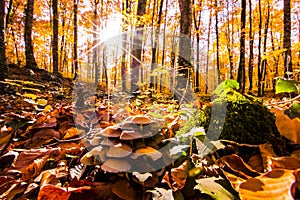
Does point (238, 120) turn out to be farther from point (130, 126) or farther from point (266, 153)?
point (130, 126)

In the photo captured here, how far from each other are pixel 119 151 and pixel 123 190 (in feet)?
0.42

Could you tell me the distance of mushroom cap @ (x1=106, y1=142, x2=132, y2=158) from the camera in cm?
72

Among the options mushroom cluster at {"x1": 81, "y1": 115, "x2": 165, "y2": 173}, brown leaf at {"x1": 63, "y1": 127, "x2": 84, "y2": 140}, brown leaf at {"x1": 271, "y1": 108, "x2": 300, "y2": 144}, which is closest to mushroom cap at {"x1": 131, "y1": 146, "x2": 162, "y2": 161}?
mushroom cluster at {"x1": 81, "y1": 115, "x2": 165, "y2": 173}

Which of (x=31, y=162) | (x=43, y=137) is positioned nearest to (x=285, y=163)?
(x=31, y=162)

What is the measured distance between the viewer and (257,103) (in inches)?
36.9

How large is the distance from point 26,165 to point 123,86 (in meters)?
6.27

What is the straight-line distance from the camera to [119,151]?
2.40 feet

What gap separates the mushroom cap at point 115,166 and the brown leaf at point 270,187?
0.37 metres

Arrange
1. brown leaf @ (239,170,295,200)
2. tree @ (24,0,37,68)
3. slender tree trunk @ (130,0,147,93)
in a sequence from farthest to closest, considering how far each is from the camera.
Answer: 1. tree @ (24,0,37,68)
2. slender tree trunk @ (130,0,147,93)
3. brown leaf @ (239,170,295,200)

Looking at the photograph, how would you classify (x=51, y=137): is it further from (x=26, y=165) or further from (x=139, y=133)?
(x=139, y=133)

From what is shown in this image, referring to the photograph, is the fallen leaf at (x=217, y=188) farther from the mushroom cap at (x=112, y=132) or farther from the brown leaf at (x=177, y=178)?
the mushroom cap at (x=112, y=132)

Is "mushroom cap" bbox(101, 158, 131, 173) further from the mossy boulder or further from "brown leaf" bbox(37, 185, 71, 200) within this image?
the mossy boulder

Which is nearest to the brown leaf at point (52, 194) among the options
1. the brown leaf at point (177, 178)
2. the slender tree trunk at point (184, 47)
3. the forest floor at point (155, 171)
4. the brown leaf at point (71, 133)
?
the forest floor at point (155, 171)

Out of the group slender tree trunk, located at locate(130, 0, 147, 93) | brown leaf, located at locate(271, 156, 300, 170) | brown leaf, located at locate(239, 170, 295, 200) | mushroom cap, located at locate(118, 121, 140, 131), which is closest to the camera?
brown leaf, located at locate(239, 170, 295, 200)
